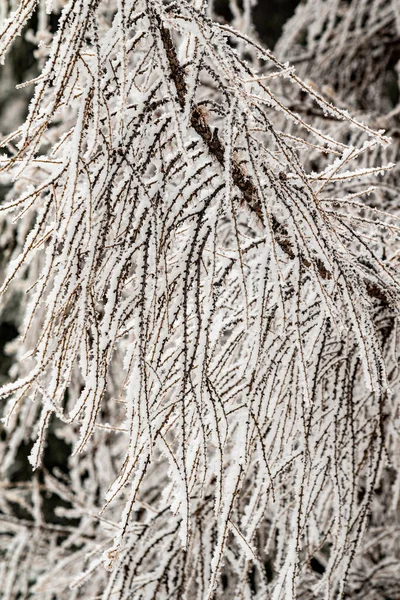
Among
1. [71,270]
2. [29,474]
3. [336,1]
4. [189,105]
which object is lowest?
[29,474]

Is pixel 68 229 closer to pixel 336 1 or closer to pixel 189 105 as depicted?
pixel 189 105

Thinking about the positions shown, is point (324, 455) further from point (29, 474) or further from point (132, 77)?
point (29, 474)

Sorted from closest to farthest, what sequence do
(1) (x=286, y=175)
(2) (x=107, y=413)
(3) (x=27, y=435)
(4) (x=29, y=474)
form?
(1) (x=286, y=175), (3) (x=27, y=435), (2) (x=107, y=413), (4) (x=29, y=474)

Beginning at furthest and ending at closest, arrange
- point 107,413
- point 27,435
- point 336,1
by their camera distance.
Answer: point 107,413, point 336,1, point 27,435

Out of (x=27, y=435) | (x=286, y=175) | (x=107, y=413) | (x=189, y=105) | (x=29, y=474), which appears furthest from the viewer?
(x=29, y=474)

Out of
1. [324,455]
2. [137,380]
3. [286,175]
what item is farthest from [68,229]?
[324,455]

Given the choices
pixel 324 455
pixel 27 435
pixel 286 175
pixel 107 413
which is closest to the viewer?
pixel 286 175

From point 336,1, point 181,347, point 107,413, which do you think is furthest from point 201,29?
point 107,413

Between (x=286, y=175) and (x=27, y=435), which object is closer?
(x=286, y=175)

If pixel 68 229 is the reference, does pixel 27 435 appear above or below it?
below
